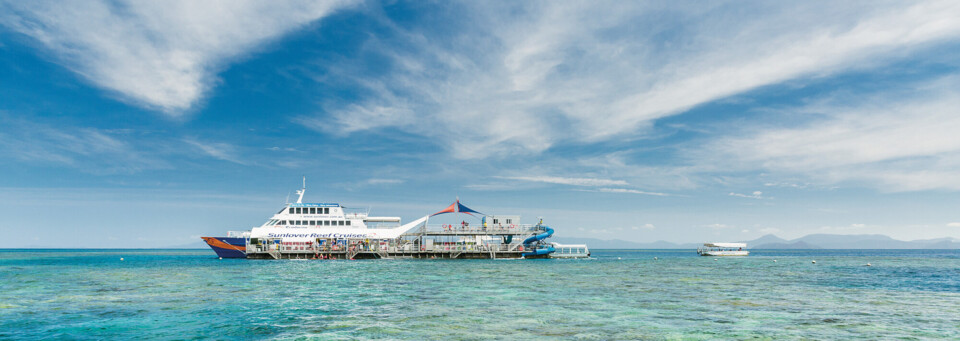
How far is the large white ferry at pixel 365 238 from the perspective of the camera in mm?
68312

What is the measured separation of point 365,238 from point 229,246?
65.0ft

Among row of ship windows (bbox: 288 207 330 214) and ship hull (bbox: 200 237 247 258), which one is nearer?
row of ship windows (bbox: 288 207 330 214)

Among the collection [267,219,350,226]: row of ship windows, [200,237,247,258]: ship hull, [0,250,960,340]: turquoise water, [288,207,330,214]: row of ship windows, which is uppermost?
[288,207,330,214]: row of ship windows

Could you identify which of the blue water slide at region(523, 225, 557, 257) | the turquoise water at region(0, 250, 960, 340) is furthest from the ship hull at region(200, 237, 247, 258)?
the blue water slide at region(523, 225, 557, 257)

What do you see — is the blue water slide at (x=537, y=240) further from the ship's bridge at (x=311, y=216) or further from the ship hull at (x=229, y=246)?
the ship hull at (x=229, y=246)

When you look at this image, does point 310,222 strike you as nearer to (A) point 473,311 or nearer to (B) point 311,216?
(B) point 311,216

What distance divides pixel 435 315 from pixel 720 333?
10.7m

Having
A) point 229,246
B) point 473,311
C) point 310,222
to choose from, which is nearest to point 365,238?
point 310,222

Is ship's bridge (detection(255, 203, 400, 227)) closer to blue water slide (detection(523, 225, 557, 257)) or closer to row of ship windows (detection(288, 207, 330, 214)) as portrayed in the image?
row of ship windows (detection(288, 207, 330, 214))

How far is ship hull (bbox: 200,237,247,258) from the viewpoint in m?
71.4

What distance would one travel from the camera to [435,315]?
2109 centimetres

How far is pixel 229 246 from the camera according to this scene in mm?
72500

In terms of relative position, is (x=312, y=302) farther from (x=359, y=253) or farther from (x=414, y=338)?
(x=359, y=253)

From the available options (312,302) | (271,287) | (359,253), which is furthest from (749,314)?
(359,253)
